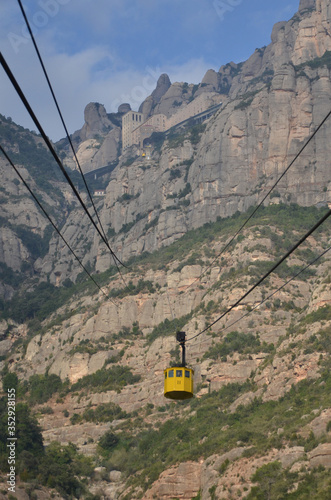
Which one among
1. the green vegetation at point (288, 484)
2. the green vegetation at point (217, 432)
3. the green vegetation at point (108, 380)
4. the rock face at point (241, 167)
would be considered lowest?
the green vegetation at point (288, 484)

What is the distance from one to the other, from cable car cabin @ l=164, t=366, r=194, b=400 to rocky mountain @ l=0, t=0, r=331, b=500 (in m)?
19.3

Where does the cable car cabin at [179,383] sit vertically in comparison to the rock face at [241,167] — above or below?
below

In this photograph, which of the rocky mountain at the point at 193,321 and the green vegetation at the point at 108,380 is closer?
the rocky mountain at the point at 193,321

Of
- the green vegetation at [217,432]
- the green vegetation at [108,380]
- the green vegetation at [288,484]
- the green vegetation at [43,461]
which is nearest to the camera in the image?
the green vegetation at [288,484]

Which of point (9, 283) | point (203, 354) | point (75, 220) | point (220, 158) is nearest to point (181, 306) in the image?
point (203, 354)

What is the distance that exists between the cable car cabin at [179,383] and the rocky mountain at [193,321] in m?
19.3

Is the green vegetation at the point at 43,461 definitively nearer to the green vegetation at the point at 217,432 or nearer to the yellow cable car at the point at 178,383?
the green vegetation at the point at 217,432

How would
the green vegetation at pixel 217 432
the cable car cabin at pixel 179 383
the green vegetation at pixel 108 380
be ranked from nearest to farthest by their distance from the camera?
the cable car cabin at pixel 179 383, the green vegetation at pixel 217 432, the green vegetation at pixel 108 380

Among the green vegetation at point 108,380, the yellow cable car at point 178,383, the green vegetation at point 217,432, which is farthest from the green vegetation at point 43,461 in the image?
the yellow cable car at point 178,383

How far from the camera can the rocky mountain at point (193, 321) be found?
6462cm

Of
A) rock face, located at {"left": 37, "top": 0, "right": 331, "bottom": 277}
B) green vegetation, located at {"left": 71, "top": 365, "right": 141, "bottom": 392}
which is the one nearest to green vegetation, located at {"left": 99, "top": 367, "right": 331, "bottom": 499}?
green vegetation, located at {"left": 71, "top": 365, "right": 141, "bottom": 392}

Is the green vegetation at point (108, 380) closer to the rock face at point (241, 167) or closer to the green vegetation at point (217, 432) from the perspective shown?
the green vegetation at point (217, 432)

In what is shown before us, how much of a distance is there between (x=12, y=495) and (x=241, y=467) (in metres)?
21.7

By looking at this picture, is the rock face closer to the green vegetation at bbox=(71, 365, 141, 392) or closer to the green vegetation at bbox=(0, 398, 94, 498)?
the green vegetation at bbox=(71, 365, 141, 392)
